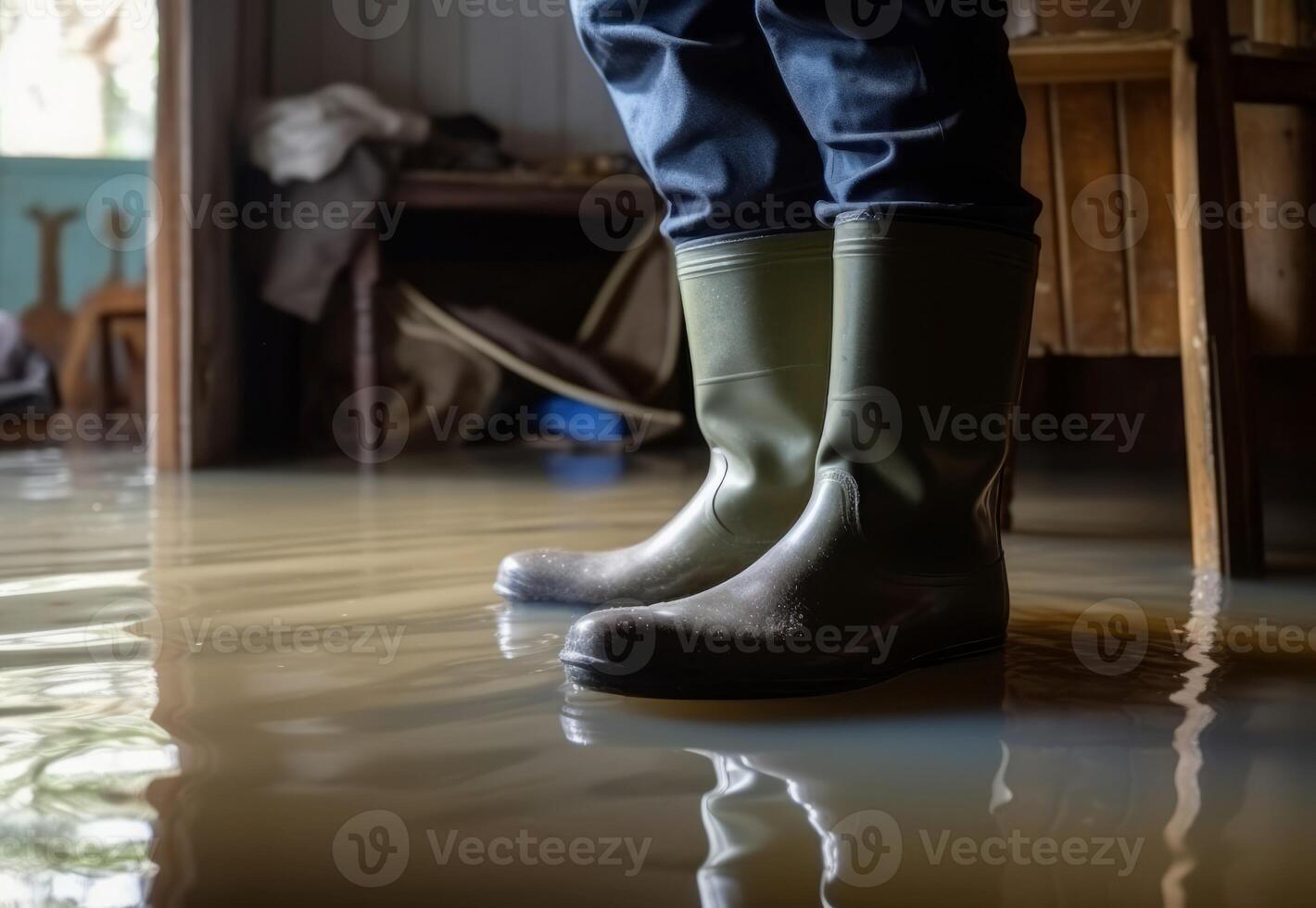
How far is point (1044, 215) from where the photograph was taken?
161 centimetres

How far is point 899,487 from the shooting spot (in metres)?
0.78

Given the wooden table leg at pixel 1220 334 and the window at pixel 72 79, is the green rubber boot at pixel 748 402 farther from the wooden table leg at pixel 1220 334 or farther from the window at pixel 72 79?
the window at pixel 72 79

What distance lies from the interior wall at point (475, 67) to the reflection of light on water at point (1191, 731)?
275 centimetres

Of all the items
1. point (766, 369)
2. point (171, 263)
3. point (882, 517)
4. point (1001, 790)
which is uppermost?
point (171, 263)

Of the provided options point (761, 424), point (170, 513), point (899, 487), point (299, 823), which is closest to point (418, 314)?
point (170, 513)

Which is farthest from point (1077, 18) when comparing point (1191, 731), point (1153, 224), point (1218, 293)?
point (1191, 731)

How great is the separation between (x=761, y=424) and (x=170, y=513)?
106 centimetres

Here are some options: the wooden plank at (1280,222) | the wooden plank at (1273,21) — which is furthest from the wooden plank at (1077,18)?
the wooden plank at (1273,21)

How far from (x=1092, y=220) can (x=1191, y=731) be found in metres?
1.02

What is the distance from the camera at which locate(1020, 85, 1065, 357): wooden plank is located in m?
1.57

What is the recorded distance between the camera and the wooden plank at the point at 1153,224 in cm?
154

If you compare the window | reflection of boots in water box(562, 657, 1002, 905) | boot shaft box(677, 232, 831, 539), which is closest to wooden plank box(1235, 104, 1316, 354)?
boot shaft box(677, 232, 831, 539)

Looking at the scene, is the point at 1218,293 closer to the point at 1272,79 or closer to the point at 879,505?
the point at 1272,79

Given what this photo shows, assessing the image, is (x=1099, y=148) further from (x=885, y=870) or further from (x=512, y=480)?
(x=885, y=870)
